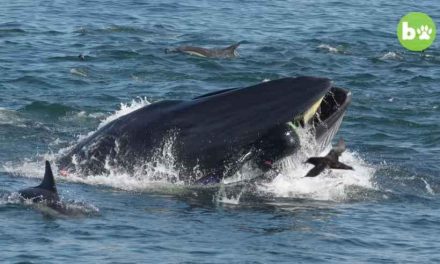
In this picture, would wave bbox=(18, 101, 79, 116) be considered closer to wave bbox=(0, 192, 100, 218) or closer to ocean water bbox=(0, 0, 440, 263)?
ocean water bbox=(0, 0, 440, 263)

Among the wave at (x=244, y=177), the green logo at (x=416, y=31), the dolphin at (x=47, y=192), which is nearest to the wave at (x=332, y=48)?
the green logo at (x=416, y=31)

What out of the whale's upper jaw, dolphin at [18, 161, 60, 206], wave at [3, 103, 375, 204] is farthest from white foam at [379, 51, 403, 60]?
dolphin at [18, 161, 60, 206]

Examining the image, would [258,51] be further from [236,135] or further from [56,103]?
[236,135]

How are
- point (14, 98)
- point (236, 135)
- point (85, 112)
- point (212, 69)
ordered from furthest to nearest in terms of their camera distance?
point (212, 69)
point (14, 98)
point (85, 112)
point (236, 135)

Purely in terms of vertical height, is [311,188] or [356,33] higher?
[356,33]

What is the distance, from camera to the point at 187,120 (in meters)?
15.2

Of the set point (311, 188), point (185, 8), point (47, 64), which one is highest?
point (185, 8)

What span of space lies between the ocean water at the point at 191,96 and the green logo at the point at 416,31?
0.53m

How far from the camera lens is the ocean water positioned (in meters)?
14.2

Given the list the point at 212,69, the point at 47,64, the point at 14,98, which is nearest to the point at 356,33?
the point at 212,69

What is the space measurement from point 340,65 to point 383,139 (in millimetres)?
9108

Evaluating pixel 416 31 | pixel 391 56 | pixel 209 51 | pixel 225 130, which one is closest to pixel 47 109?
pixel 209 51

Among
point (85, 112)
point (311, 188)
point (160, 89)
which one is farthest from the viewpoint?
point (160, 89)

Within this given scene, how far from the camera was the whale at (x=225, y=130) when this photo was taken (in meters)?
14.9
